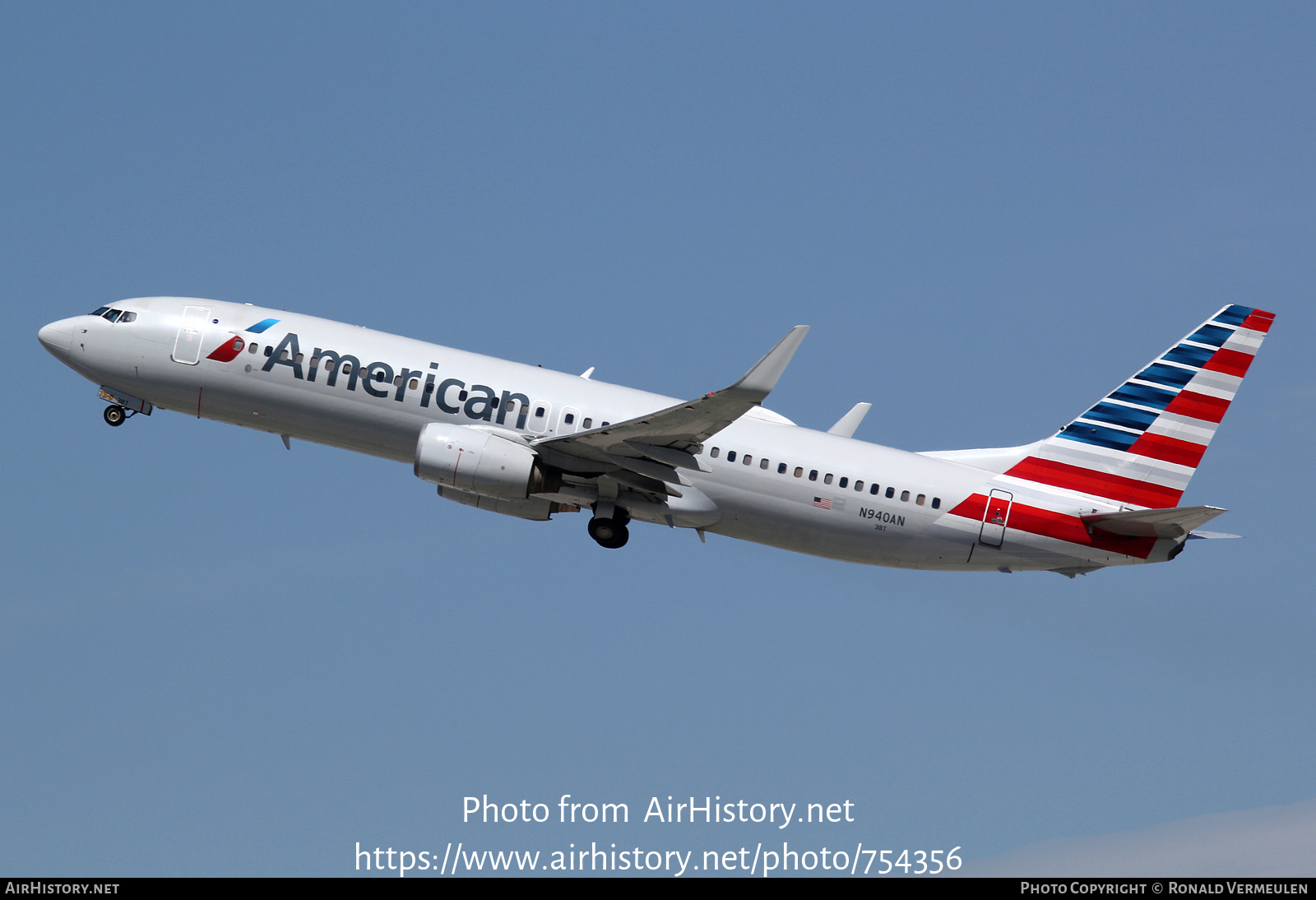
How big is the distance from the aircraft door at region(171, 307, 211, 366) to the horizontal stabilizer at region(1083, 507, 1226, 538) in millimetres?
24087

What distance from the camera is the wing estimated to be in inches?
1278

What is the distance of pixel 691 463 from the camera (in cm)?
3650

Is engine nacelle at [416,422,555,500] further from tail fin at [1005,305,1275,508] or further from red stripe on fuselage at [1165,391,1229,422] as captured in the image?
red stripe on fuselage at [1165,391,1229,422]

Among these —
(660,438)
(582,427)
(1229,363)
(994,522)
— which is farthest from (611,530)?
(1229,363)

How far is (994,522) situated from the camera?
3809 centimetres

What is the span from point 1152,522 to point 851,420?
27.9ft

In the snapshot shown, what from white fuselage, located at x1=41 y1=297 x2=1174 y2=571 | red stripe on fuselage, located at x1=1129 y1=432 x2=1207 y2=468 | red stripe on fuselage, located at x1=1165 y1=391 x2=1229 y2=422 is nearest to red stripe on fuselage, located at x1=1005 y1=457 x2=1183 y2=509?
white fuselage, located at x1=41 y1=297 x2=1174 y2=571

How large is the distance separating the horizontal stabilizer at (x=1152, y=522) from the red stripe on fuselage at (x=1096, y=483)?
5.45 feet

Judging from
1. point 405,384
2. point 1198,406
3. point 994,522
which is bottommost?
point 994,522

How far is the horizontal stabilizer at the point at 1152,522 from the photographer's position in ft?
116

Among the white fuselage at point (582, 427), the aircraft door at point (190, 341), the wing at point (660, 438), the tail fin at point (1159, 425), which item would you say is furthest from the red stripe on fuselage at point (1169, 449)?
the aircraft door at point (190, 341)

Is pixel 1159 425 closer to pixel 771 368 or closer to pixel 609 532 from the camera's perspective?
pixel 771 368

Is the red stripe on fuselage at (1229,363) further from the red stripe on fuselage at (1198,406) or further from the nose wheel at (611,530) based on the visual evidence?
the nose wheel at (611,530)

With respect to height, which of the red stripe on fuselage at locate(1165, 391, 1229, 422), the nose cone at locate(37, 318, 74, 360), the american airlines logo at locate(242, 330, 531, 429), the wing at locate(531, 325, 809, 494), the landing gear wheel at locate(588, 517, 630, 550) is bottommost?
the landing gear wheel at locate(588, 517, 630, 550)
